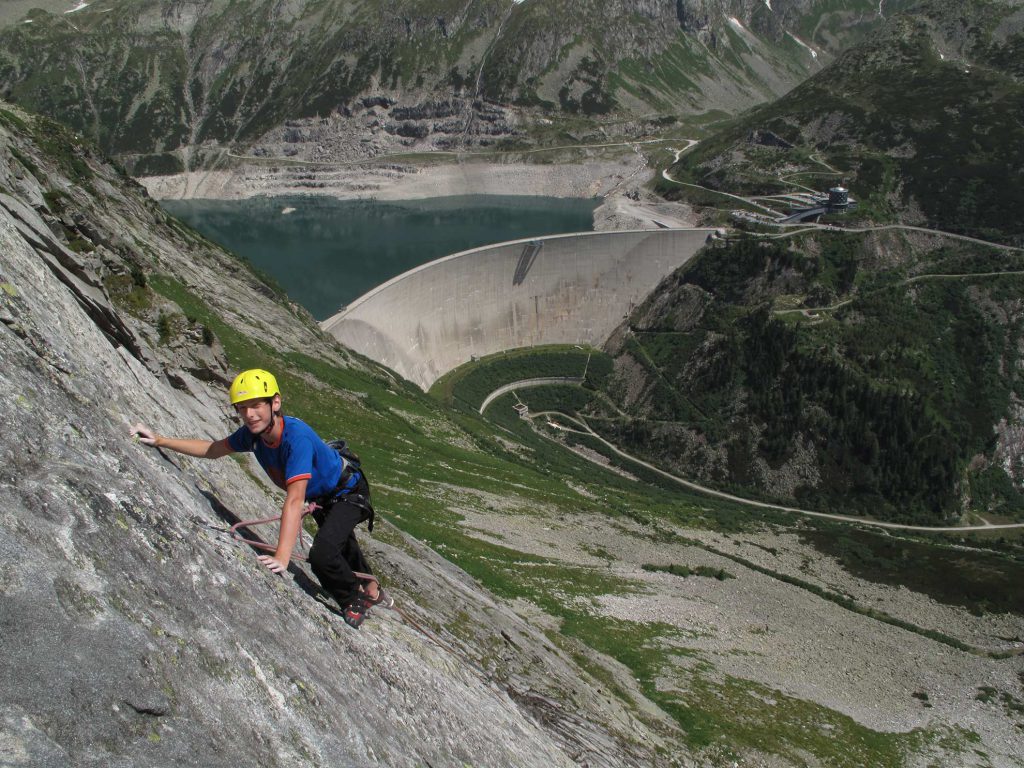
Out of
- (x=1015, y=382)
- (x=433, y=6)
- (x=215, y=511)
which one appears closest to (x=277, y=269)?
(x=1015, y=382)

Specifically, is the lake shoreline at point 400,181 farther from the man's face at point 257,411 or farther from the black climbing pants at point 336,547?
the man's face at point 257,411

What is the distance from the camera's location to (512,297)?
8862 centimetres

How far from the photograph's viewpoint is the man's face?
761 centimetres

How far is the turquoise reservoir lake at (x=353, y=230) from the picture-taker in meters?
107

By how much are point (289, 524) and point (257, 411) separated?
1152mm

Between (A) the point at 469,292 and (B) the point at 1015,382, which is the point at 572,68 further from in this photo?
(B) the point at 1015,382

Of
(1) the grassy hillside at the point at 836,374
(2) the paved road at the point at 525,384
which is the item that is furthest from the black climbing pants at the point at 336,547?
(2) the paved road at the point at 525,384

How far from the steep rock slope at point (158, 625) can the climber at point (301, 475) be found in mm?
279

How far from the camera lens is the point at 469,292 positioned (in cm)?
8425

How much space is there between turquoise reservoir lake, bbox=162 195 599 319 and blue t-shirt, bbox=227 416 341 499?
3294 inches

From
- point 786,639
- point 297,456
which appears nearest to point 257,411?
point 297,456

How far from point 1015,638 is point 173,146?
192562 mm

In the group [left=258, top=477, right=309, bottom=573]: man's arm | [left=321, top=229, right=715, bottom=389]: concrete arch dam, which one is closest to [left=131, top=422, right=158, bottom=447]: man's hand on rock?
[left=258, top=477, right=309, bottom=573]: man's arm

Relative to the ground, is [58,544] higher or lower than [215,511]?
higher
